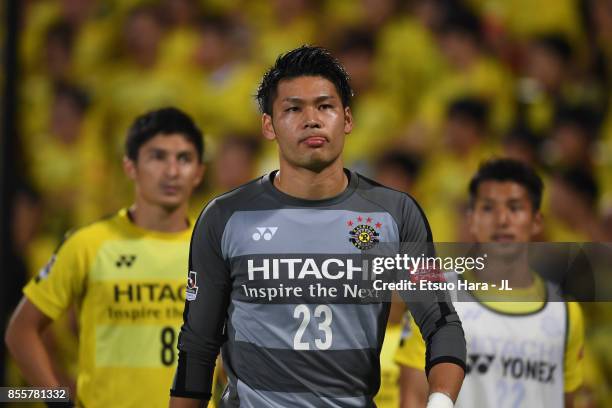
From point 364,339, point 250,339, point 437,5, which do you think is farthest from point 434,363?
point 437,5

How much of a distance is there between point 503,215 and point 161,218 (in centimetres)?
150

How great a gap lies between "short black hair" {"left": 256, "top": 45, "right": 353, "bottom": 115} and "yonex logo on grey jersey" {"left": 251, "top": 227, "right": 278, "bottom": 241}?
35 centimetres

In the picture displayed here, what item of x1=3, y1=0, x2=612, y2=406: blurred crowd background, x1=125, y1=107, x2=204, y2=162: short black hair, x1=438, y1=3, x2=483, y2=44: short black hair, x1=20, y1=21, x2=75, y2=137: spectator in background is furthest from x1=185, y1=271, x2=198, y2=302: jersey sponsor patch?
x1=20, y1=21, x2=75, y2=137: spectator in background

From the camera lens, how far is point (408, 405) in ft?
13.2

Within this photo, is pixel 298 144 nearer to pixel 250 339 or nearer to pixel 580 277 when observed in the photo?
pixel 250 339

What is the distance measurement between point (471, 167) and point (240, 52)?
1935 mm

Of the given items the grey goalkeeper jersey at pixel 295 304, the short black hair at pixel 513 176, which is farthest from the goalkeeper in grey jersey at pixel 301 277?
the short black hair at pixel 513 176

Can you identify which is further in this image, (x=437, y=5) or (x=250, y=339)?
(x=437, y=5)

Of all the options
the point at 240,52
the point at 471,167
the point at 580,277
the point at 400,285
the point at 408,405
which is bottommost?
the point at 408,405

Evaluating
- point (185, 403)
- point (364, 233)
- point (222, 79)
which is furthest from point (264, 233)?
point (222, 79)

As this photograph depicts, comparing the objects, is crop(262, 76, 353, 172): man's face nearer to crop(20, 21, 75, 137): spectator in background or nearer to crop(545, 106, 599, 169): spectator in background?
crop(545, 106, 599, 169): spectator in background

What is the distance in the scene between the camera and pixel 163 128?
4.76 metres

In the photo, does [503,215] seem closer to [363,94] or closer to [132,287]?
[132,287]

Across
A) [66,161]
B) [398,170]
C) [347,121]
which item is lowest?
[347,121]
